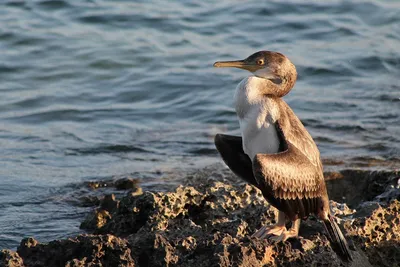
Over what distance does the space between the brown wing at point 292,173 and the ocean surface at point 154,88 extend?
2.44 meters

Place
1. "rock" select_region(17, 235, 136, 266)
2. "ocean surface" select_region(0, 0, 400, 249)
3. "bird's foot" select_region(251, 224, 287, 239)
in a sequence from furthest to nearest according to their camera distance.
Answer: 1. "ocean surface" select_region(0, 0, 400, 249)
2. "bird's foot" select_region(251, 224, 287, 239)
3. "rock" select_region(17, 235, 136, 266)

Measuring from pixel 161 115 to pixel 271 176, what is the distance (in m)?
6.45

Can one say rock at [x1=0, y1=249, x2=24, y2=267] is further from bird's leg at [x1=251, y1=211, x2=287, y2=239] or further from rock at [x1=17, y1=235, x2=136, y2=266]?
bird's leg at [x1=251, y1=211, x2=287, y2=239]

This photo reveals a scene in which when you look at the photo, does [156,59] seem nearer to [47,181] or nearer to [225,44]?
[225,44]

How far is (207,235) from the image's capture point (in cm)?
613

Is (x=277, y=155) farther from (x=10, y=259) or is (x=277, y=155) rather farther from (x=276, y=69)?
(x=10, y=259)

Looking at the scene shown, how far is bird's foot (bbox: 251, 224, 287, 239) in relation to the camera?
252 inches

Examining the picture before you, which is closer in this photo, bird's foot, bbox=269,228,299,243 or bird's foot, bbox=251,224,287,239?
bird's foot, bbox=269,228,299,243

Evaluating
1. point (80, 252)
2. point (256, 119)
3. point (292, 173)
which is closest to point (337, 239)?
point (292, 173)

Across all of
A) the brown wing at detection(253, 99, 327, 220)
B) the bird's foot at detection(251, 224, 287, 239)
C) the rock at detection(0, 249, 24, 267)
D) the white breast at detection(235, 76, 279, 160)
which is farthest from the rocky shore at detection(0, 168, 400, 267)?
the white breast at detection(235, 76, 279, 160)

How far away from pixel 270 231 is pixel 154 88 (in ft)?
25.6

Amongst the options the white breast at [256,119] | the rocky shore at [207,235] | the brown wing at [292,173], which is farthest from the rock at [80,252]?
the white breast at [256,119]

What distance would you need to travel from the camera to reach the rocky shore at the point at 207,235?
5812 millimetres

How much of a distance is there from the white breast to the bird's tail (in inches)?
30.8
